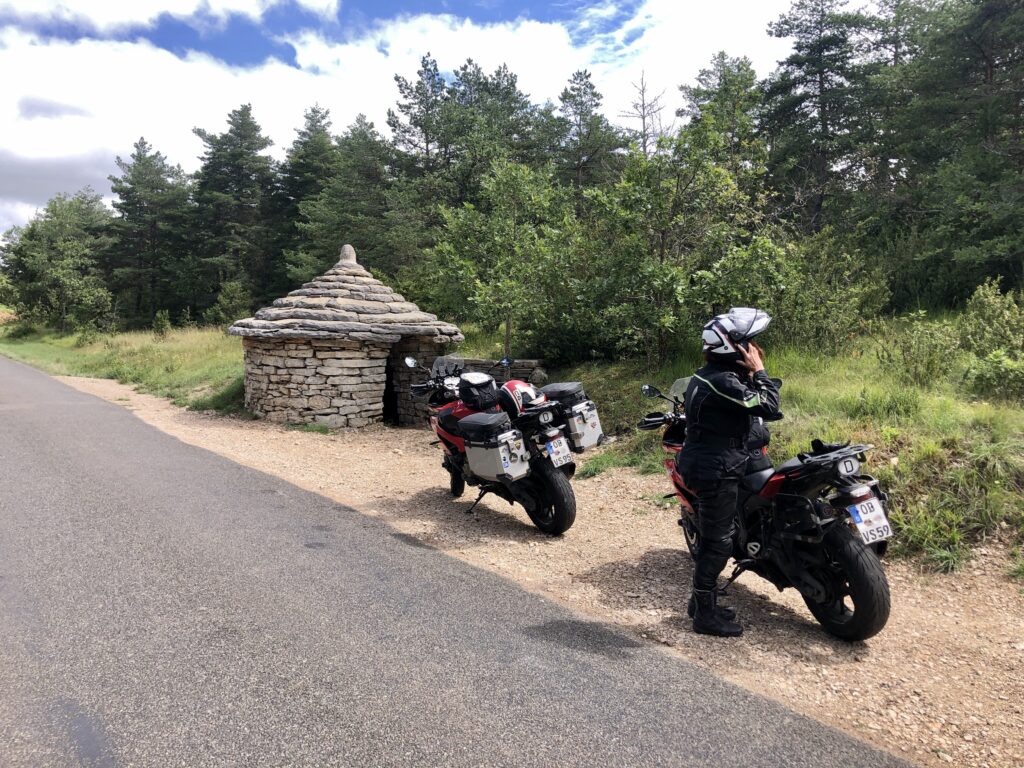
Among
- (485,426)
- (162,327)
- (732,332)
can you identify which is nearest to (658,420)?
(732,332)

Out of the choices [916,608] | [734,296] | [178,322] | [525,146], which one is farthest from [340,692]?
[178,322]

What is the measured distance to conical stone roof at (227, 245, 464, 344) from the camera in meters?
11.5

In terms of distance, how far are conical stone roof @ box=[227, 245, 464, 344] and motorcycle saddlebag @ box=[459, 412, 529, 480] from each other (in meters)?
6.76

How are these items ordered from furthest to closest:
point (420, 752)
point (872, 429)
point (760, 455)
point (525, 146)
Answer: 1. point (525, 146)
2. point (872, 429)
3. point (760, 455)
4. point (420, 752)

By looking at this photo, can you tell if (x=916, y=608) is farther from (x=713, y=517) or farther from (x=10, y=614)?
(x=10, y=614)

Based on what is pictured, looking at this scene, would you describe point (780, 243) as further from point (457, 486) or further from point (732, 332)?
point (732, 332)

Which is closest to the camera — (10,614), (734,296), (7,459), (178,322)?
(10,614)

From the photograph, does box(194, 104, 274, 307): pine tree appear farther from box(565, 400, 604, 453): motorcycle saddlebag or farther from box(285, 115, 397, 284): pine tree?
box(565, 400, 604, 453): motorcycle saddlebag

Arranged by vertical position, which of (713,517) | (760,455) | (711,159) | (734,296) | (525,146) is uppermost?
(525,146)

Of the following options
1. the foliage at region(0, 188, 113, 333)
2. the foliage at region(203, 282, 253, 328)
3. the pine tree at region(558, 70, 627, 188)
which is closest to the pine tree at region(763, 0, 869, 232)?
the pine tree at region(558, 70, 627, 188)

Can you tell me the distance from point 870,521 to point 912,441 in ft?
9.39

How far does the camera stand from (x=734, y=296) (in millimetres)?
9453

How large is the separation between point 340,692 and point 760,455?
2.79 meters

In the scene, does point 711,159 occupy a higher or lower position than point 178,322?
higher
